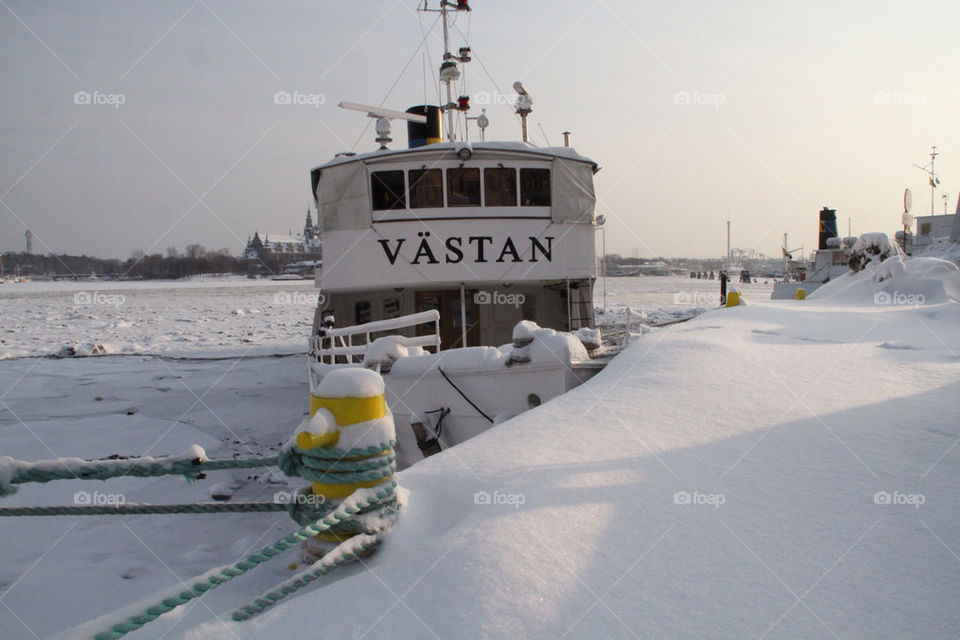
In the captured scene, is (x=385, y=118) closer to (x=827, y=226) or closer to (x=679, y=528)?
(x=679, y=528)

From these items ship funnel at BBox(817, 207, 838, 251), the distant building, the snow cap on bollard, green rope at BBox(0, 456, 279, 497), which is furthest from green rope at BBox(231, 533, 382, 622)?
the distant building

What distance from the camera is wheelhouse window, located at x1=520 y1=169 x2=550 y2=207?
11.0m

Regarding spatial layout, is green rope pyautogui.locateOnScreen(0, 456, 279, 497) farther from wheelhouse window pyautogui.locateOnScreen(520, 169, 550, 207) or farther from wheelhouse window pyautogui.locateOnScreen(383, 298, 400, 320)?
wheelhouse window pyautogui.locateOnScreen(520, 169, 550, 207)

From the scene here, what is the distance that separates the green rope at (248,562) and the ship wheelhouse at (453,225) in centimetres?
795

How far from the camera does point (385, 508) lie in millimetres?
2391

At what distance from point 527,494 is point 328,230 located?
9.46m

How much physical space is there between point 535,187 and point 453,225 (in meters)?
1.80

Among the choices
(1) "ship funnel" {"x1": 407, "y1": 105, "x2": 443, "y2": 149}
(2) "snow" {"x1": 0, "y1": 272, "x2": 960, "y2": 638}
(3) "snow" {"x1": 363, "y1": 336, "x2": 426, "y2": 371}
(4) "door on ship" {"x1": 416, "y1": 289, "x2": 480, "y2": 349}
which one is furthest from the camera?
(1) "ship funnel" {"x1": 407, "y1": 105, "x2": 443, "y2": 149}

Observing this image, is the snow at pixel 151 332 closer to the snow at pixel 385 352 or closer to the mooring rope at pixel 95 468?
the snow at pixel 385 352

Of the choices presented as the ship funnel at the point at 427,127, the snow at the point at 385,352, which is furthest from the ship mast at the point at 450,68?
the snow at the point at 385,352

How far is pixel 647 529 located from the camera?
2201 mm

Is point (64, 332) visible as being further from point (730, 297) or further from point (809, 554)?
Answer: point (809, 554)

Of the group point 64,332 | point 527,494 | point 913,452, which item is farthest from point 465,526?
point 64,332

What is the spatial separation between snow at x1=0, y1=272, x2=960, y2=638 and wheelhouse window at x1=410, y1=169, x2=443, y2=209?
5.86 meters
